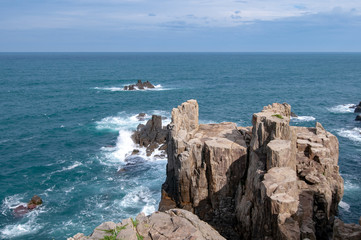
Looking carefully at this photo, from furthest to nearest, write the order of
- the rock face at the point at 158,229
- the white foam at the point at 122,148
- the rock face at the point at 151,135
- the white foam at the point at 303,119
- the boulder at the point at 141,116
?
the boulder at the point at 141,116 < the white foam at the point at 303,119 < the rock face at the point at 151,135 < the white foam at the point at 122,148 < the rock face at the point at 158,229

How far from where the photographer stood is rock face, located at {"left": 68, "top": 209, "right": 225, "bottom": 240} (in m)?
17.5

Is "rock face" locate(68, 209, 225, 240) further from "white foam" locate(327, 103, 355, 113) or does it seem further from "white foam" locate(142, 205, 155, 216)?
"white foam" locate(327, 103, 355, 113)

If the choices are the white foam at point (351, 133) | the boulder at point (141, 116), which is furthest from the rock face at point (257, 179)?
the boulder at point (141, 116)

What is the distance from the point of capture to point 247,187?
938 inches

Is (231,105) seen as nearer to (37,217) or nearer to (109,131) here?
(109,131)

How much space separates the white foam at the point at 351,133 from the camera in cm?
5919

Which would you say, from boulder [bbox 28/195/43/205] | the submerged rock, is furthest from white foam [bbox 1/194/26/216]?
boulder [bbox 28/195/43/205]

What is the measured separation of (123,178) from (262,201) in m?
29.6

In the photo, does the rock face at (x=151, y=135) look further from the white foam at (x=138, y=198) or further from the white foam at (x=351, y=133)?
the white foam at (x=351, y=133)

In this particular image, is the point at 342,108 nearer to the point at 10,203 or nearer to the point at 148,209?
the point at 148,209

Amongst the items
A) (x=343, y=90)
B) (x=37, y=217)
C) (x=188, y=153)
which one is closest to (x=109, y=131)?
(x=37, y=217)

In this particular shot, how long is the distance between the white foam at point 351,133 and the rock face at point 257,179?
110 feet

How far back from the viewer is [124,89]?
389ft

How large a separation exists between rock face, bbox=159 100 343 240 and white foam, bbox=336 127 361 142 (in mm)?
33546
